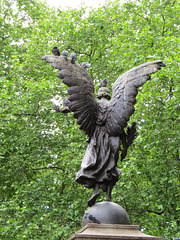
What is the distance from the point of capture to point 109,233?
4.98 m

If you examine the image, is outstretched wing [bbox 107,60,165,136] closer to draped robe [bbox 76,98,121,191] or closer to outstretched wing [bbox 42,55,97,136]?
draped robe [bbox 76,98,121,191]

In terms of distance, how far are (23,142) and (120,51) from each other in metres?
5.13

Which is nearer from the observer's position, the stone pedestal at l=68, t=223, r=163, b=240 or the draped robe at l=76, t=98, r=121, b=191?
the stone pedestal at l=68, t=223, r=163, b=240

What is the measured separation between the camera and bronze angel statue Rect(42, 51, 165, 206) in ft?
18.7

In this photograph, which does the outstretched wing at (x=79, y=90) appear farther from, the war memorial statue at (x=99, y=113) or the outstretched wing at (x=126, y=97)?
the outstretched wing at (x=126, y=97)

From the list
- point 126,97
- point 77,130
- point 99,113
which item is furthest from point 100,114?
point 77,130

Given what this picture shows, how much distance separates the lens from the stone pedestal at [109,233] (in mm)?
4787

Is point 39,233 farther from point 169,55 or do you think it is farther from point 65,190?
point 169,55

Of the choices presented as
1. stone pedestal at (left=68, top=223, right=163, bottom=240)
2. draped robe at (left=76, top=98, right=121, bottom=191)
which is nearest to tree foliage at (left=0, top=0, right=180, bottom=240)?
draped robe at (left=76, top=98, right=121, bottom=191)

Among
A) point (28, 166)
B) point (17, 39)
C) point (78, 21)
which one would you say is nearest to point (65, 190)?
point (28, 166)

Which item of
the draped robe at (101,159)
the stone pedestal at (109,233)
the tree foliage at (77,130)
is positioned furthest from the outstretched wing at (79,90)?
the tree foliage at (77,130)

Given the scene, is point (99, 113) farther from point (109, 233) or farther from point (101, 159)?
point (109, 233)

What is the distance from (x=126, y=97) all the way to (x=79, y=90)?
74 cm

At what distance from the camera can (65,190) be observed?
13.8 m
